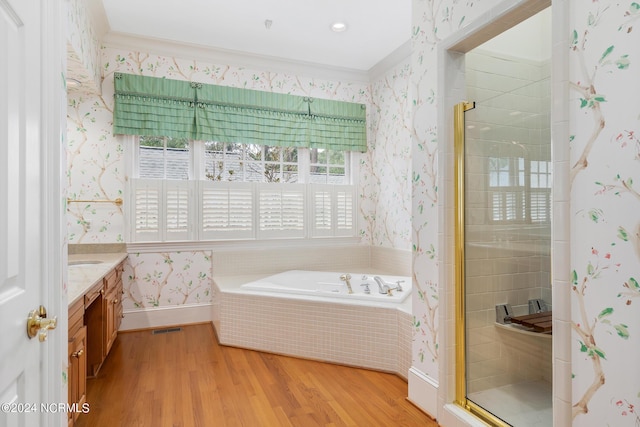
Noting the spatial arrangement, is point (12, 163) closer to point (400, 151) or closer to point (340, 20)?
point (340, 20)

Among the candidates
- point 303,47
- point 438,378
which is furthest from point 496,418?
point 303,47

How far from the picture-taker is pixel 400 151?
3.89 m

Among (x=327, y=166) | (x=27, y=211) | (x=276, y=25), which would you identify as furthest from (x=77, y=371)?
(x=327, y=166)

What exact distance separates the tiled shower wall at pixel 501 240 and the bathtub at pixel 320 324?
1.96 ft

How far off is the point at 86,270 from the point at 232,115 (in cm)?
210

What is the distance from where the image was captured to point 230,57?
3.87 metres

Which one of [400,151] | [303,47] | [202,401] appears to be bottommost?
[202,401]

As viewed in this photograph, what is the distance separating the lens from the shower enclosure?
1907 mm

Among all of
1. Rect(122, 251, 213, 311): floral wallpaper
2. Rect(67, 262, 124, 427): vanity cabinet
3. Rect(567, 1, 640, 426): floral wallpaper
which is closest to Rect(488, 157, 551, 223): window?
Rect(567, 1, 640, 426): floral wallpaper

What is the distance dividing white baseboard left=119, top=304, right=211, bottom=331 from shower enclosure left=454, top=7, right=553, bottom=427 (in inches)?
108

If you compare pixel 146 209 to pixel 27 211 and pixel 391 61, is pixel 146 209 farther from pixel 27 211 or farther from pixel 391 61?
pixel 391 61

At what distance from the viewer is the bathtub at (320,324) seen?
2.65 m

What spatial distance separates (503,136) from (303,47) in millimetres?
2473

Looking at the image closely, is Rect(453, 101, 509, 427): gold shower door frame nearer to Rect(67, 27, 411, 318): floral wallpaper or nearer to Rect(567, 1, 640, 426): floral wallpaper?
Rect(567, 1, 640, 426): floral wallpaper
